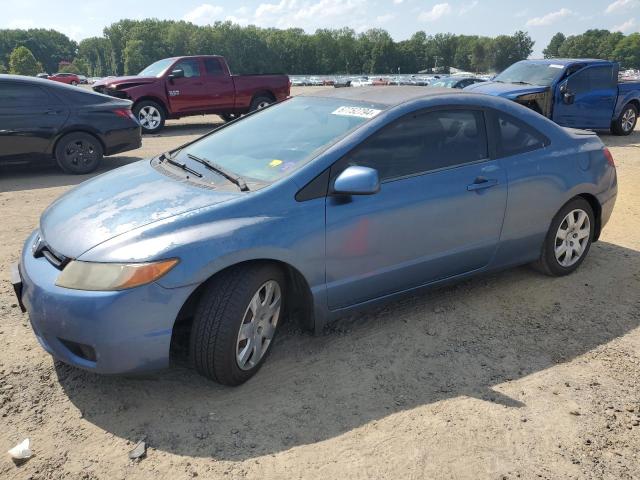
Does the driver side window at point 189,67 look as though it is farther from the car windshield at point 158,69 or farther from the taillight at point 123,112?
the taillight at point 123,112

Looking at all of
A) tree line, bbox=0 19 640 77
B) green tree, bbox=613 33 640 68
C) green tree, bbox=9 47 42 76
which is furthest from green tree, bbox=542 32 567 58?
green tree, bbox=9 47 42 76

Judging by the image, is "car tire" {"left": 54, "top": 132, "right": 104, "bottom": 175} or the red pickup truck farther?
the red pickup truck

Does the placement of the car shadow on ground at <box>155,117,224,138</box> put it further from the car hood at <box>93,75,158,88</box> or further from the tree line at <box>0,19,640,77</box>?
the tree line at <box>0,19,640,77</box>

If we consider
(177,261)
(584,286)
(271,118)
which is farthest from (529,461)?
(271,118)

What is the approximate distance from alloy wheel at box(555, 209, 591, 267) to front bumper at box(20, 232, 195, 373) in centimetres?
305

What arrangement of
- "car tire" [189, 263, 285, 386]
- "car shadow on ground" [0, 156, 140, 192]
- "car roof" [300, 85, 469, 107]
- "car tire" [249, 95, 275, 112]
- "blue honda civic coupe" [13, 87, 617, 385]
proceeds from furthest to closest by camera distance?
"car tire" [249, 95, 275, 112] < "car shadow on ground" [0, 156, 140, 192] < "car roof" [300, 85, 469, 107] < "car tire" [189, 263, 285, 386] < "blue honda civic coupe" [13, 87, 617, 385]

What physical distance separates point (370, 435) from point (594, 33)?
611 ft

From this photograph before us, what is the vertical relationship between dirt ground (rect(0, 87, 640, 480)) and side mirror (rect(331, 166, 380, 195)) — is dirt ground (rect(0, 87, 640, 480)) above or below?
below

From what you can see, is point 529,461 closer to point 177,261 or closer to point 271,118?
point 177,261

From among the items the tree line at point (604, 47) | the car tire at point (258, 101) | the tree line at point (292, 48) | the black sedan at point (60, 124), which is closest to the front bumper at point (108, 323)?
the black sedan at point (60, 124)

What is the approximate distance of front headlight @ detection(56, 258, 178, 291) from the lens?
2.58 m

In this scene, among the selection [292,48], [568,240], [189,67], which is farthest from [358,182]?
[292,48]

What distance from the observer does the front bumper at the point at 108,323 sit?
2.57m

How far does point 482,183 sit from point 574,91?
30.1ft
